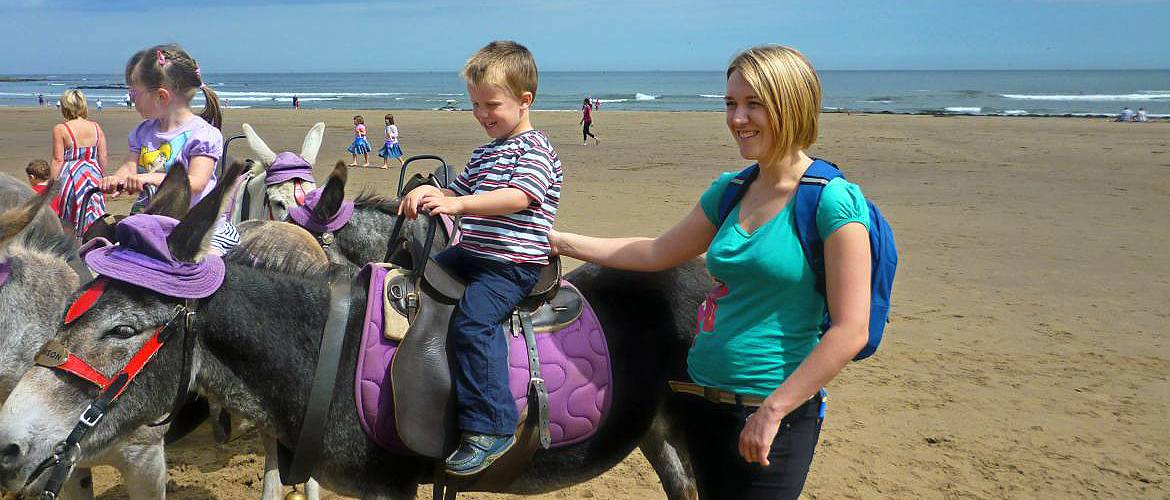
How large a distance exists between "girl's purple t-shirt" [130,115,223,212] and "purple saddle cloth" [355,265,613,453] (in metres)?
1.93

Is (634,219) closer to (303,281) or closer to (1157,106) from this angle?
(303,281)

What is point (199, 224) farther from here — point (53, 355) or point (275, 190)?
point (275, 190)

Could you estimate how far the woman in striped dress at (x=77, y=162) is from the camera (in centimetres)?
504

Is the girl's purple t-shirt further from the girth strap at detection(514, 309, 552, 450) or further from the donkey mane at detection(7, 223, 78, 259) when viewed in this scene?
the girth strap at detection(514, 309, 552, 450)

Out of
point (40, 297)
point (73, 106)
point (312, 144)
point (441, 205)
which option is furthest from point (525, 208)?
point (73, 106)

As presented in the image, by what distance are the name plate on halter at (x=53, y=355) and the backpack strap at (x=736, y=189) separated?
180cm

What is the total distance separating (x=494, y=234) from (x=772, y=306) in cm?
101

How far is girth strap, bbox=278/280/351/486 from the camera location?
244cm

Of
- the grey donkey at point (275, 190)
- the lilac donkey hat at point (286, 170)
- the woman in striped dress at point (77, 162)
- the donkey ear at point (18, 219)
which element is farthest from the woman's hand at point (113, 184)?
the lilac donkey hat at point (286, 170)

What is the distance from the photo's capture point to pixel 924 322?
8305 mm

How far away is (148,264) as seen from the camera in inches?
87.0

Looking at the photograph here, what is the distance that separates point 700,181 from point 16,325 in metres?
15.8

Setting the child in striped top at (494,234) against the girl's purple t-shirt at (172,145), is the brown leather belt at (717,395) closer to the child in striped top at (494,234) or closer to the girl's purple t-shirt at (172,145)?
the child in striped top at (494,234)

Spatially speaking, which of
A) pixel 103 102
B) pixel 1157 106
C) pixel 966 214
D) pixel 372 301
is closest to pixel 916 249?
pixel 966 214
